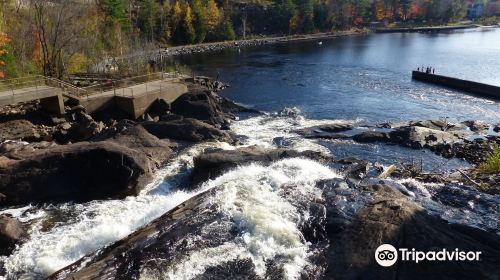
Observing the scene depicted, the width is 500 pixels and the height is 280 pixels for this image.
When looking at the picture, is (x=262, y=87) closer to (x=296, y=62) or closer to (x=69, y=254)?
(x=296, y=62)

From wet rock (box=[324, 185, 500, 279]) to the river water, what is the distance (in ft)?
4.09

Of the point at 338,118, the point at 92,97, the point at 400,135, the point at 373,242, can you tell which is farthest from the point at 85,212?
the point at 338,118

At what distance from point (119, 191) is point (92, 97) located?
1462cm

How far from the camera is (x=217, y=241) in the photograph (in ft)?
48.4

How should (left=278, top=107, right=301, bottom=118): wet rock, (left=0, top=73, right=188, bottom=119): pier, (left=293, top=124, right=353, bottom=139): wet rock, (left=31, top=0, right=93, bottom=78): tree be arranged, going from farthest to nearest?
(left=31, top=0, right=93, bottom=78): tree
(left=278, top=107, right=301, bottom=118): wet rock
(left=293, top=124, right=353, bottom=139): wet rock
(left=0, top=73, right=188, bottom=119): pier

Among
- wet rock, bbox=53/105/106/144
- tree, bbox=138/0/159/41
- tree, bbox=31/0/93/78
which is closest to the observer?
wet rock, bbox=53/105/106/144

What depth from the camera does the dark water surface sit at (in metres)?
41.5

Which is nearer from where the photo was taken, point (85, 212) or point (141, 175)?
point (85, 212)

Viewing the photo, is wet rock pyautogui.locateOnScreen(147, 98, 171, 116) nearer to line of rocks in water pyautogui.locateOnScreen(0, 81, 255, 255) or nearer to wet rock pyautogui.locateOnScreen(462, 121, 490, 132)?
line of rocks in water pyautogui.locateOnScreen(0, 81, 255, 255)

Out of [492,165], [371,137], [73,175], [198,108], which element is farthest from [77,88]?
[492,165]

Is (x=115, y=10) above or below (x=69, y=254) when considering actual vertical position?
above

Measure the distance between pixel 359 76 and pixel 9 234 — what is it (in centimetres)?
5176

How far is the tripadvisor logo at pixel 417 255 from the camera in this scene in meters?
12.9

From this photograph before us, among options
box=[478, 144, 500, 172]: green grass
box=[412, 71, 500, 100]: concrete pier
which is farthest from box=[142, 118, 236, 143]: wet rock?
box=[412, 71, 500, 100]: concrete pier
